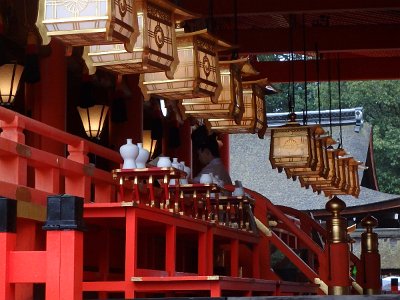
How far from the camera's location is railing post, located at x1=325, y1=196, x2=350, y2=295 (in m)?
7.66

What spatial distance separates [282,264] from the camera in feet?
36.9

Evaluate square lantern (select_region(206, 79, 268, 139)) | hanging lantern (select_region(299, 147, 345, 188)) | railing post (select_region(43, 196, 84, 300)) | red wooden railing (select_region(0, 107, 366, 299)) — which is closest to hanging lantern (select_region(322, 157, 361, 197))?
hanging lantern (select_region(299, 147, 345, 188))

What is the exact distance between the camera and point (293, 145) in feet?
39.2

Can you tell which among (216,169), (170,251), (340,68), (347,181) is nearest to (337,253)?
(170,251)

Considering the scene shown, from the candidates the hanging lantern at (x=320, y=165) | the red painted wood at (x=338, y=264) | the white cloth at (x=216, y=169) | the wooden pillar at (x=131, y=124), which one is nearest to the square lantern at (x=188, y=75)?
the red painted wood at (x=338, y=264)

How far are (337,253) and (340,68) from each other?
8.63 m

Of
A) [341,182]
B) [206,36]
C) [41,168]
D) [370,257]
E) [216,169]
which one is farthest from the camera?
[341,182]

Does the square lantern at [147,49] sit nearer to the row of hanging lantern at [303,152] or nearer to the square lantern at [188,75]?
the square lantern at [188,75]

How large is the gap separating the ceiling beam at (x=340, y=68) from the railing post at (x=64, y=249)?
11871 mm

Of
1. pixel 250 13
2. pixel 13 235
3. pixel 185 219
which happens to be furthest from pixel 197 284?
pixel 250 13

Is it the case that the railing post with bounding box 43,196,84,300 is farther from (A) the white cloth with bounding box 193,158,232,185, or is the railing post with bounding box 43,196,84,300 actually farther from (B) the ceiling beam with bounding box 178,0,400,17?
(B) the ceiling beam with bounding box 178,0,400,17

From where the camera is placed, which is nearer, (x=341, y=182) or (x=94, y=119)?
(x=94, y=119)

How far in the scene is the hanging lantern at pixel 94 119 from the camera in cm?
1121

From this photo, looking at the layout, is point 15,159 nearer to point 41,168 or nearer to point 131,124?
point 41,168
